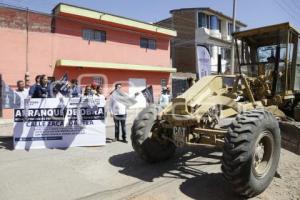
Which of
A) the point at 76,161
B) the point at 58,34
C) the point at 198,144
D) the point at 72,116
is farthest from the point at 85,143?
the point at 58,34

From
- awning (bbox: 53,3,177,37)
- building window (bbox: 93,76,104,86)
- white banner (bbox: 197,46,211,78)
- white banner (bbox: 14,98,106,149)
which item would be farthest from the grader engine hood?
building window (bbox: 93,76,104,86)

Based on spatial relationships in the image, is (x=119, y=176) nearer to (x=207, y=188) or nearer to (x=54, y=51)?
(x=207, y=188)

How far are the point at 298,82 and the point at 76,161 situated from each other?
584 cm

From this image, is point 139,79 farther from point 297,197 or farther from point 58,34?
point 297,197

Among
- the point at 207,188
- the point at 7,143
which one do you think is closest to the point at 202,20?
the point at 7,143

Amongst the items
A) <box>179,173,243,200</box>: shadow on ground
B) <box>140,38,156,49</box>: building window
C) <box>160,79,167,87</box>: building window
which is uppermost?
<box>140,38,156,49</box>: building window

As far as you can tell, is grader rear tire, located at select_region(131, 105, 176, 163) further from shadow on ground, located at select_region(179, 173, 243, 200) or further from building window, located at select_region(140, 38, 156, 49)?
building window, located at select_region(140, 38, 156, 49)

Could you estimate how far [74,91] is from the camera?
1052 centimetres

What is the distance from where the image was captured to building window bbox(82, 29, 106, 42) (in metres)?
20.4

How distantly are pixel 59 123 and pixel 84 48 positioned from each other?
38.2 ft

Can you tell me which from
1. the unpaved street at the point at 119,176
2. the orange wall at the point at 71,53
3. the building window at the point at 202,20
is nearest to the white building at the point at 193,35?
the building window at the point at 202,20

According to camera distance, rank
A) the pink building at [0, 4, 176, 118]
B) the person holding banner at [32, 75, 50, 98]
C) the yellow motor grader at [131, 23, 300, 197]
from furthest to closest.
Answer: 1. the pink building at [0, 4, 176, 118]
2. the person holding banner at [32, 75, 50, 98]
3. the yellow motor grader at [131, 23, 300, 197]

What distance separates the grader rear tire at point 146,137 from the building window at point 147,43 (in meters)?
17.7

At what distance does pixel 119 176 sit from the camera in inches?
256
